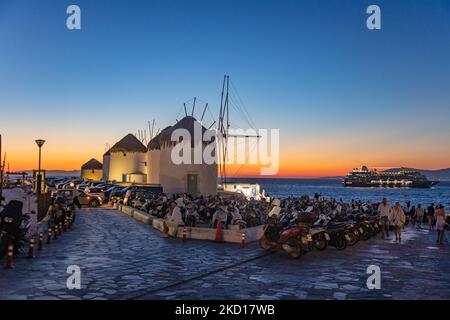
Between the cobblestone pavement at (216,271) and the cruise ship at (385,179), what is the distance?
177 m

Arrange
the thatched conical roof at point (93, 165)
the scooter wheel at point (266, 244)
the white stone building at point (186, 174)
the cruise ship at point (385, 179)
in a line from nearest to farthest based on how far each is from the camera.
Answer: the scooter wheel at point (266, 244)
the white stone building at point (186, 174)
the thatched conical roof at point (93, 165)
the cruise ship at point (385, 179)

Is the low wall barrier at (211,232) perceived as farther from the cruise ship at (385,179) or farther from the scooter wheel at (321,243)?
the cruise ship at (385,179)

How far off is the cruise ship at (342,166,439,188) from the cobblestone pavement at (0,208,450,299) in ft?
581

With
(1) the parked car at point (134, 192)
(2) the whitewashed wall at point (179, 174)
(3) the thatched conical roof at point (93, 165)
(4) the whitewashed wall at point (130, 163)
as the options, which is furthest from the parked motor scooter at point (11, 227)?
(3) the thatched conical roof at point (93, 165)

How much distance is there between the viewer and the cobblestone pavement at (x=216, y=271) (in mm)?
8016

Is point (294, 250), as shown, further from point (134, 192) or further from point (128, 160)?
point (128, 160)

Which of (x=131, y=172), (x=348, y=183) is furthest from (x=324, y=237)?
(x=348, y=183)

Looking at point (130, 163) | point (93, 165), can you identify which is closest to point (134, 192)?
point (130, 163)

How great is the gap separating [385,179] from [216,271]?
607ft

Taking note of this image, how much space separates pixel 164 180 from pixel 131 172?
622 inches

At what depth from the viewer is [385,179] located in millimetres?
181500

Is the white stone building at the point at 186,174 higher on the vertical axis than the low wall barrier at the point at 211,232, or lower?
higher

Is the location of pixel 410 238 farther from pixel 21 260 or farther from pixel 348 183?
pixel 348 183

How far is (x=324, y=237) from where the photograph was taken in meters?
13.3
